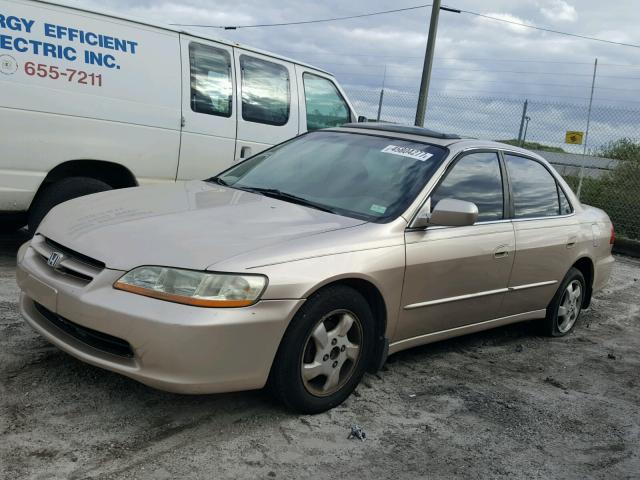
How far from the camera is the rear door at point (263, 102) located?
6.61m

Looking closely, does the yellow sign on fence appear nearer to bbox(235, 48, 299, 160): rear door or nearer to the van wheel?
bbox(235, 48, 299, 160): rear door

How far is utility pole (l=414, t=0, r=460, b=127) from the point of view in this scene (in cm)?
1423

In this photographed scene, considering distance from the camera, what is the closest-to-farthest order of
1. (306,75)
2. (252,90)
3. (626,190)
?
(252,90) → (306,75) → (626,190)

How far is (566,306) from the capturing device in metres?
5.47

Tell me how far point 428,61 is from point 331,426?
1209 centimetres

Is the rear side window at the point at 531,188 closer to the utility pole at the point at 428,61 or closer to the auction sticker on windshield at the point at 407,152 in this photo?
the auction sticker on windshield at the point at 407,152

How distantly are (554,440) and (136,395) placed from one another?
2129 mm

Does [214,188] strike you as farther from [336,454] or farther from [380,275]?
[336,454]

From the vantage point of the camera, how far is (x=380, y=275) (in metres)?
3.56

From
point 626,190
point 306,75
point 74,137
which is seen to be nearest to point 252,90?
point 306,75

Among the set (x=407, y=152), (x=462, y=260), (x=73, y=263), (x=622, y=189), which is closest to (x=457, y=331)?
(x=462, y=260)

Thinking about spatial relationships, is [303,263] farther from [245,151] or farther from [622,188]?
[622,188]

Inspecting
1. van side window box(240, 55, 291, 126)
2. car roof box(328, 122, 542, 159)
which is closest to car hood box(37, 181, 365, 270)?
car roof box(328, 122, 542, 159)

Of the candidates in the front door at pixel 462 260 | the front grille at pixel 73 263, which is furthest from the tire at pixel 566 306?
the front grille at pixel 73 263
